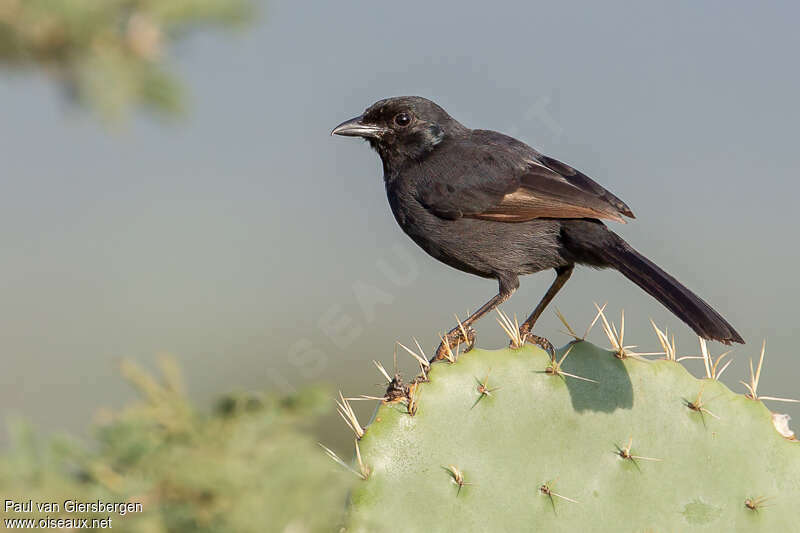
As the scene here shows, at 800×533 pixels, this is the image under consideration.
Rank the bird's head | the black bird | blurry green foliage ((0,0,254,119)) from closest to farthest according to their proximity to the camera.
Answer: blurry green foliage ((0,0,254,119))
the black bird
the bird's head

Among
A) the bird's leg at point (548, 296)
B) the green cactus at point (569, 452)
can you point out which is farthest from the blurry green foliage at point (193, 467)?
the bird's leg at point (548, 296)

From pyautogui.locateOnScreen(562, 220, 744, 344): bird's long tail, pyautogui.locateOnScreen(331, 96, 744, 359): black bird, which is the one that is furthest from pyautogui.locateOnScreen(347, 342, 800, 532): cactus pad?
pyautogui.locateOnScreen(331, 96, 744, 359): black bird

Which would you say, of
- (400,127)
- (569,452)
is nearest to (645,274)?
(569,452)

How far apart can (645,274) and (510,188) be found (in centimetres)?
78

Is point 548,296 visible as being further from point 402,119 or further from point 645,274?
point 402,119

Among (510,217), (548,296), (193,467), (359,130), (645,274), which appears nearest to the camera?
(193,467)

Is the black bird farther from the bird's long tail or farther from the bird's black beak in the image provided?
the bird's black beak

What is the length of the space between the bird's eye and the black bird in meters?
A: 0.33

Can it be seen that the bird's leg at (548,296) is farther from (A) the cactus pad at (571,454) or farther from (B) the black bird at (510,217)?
(A) the cactus pad at (571,454)

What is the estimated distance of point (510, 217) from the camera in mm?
3932

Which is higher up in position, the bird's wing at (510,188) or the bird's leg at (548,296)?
the bird's wing at (510,188)

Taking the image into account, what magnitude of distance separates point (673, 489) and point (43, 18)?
232 cm

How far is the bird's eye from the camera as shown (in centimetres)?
465

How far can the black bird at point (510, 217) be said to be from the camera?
3.81 m
